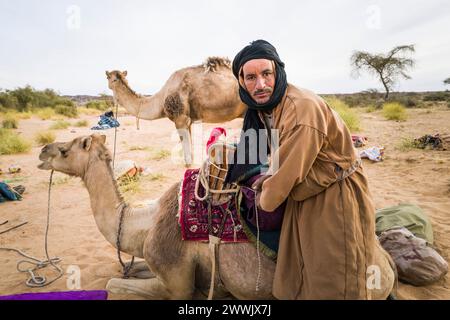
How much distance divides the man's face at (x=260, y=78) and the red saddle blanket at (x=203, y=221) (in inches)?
35.4

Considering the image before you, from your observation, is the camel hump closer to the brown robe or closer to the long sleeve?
the brown robe

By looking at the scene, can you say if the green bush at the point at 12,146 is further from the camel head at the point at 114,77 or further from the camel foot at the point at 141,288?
the camel foot at the point at 141,288

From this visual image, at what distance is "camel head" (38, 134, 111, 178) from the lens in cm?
299

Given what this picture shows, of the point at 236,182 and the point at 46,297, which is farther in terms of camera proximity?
the point at 46,297

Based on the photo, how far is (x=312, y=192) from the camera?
1.87m

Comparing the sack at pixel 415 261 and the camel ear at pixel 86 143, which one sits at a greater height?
the camel ear at pixel 86 143

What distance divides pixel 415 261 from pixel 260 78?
265cm

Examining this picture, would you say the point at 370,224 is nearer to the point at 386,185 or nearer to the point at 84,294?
the point at 84,294

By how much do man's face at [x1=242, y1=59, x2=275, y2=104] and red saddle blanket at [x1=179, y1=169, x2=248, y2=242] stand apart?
90 centimetres

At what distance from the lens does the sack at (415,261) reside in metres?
3.08

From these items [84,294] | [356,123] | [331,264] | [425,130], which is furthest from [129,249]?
[425,130]

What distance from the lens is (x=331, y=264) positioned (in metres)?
1.86

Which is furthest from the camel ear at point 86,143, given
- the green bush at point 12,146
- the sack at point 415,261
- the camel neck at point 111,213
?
the green bush at point 12,146
